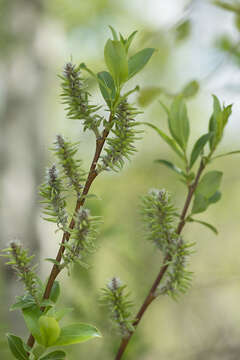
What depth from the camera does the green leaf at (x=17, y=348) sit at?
0.20m

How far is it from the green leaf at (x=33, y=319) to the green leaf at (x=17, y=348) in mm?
12

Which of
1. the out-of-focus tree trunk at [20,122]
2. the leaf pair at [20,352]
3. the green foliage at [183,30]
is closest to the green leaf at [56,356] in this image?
the leaf pair at [20,352]

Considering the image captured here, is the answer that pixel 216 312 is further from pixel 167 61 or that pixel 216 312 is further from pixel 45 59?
pixel 167 61

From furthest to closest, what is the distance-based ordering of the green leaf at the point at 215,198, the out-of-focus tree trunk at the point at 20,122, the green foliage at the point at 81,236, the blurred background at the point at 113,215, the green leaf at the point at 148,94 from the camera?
1. the out-of-focus tree trunk at the point at 20,122
2. the blurred background at the point at 113,215
3. the green leaf at the point at 148,94
4. the green leaf at the point at 215,198
5. the green foliage at the point at 81,236

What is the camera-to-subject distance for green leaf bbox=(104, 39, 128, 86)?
20 cm

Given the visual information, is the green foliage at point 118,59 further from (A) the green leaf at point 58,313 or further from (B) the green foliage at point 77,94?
(A) the green leaf at point 58,313

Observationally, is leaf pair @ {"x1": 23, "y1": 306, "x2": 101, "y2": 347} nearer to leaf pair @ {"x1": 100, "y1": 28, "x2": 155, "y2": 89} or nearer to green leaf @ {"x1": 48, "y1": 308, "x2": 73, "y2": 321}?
green leaf @ {"x1": 48, "y1": 308, "x2": 73, "y2": 321}

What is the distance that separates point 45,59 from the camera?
1.45m

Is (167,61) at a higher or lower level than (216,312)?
higher

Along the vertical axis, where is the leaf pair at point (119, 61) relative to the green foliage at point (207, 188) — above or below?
above

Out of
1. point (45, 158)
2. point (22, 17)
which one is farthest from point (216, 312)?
point (22, 17)

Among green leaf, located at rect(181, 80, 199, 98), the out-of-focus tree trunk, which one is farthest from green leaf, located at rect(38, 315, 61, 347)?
the out-of-focus tree trunk

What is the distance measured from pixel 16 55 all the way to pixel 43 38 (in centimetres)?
13

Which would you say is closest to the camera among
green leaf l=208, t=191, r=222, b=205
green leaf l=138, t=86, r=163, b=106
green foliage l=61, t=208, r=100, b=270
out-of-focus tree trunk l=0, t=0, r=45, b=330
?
green foliage l=61, t=208, r=100, b=270
